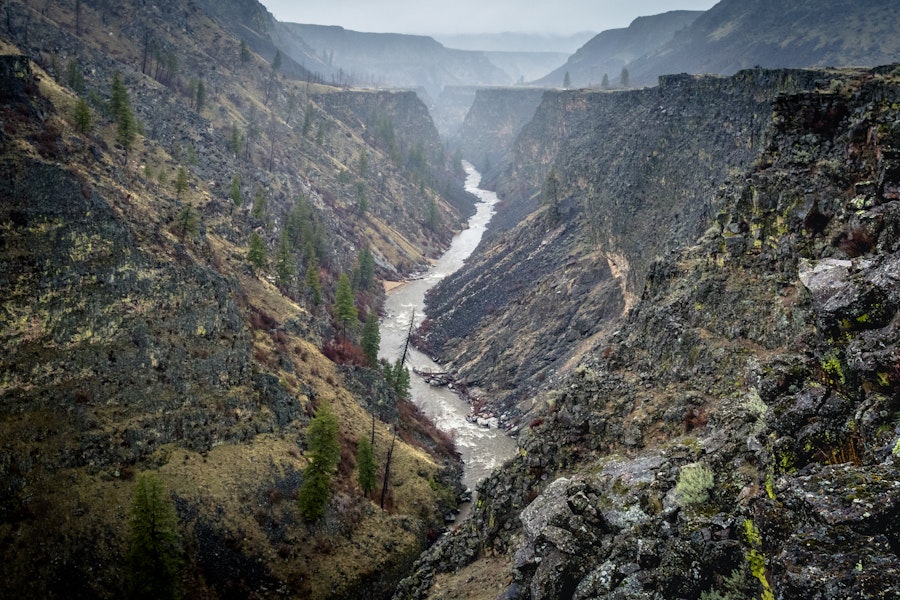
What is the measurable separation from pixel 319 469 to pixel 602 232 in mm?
72968

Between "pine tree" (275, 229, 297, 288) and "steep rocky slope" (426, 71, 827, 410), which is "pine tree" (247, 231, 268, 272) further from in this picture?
"steep rocky slope" (426, 71, 827, 410)

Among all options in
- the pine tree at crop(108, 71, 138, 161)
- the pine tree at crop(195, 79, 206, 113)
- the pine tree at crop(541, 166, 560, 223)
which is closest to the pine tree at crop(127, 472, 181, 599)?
the pine tree at crop(108, 71, 138, 161)

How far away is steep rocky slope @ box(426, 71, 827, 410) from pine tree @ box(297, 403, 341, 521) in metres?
41.1

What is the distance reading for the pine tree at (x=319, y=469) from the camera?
184 ft

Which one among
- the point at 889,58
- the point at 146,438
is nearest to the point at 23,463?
the point at 146,438

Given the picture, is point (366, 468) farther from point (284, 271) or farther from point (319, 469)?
point (284, 271)

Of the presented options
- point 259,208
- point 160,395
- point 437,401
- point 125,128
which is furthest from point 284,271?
point 160,395

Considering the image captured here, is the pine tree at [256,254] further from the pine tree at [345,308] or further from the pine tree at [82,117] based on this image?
the pine tree at [82,117]

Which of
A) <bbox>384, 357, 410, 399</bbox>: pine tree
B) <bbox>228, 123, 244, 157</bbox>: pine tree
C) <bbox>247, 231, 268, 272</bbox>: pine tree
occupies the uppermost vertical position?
<bbox>228, 123, 244, 157</bbox>: pine tree

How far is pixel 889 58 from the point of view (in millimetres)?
176000

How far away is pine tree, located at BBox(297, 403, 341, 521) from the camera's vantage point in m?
56.0

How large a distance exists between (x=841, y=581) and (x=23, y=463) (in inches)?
2158

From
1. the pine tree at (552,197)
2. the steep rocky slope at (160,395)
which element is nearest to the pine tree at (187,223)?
the steep rocky slope at (160,395)

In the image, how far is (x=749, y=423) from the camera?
26594 millimetres
